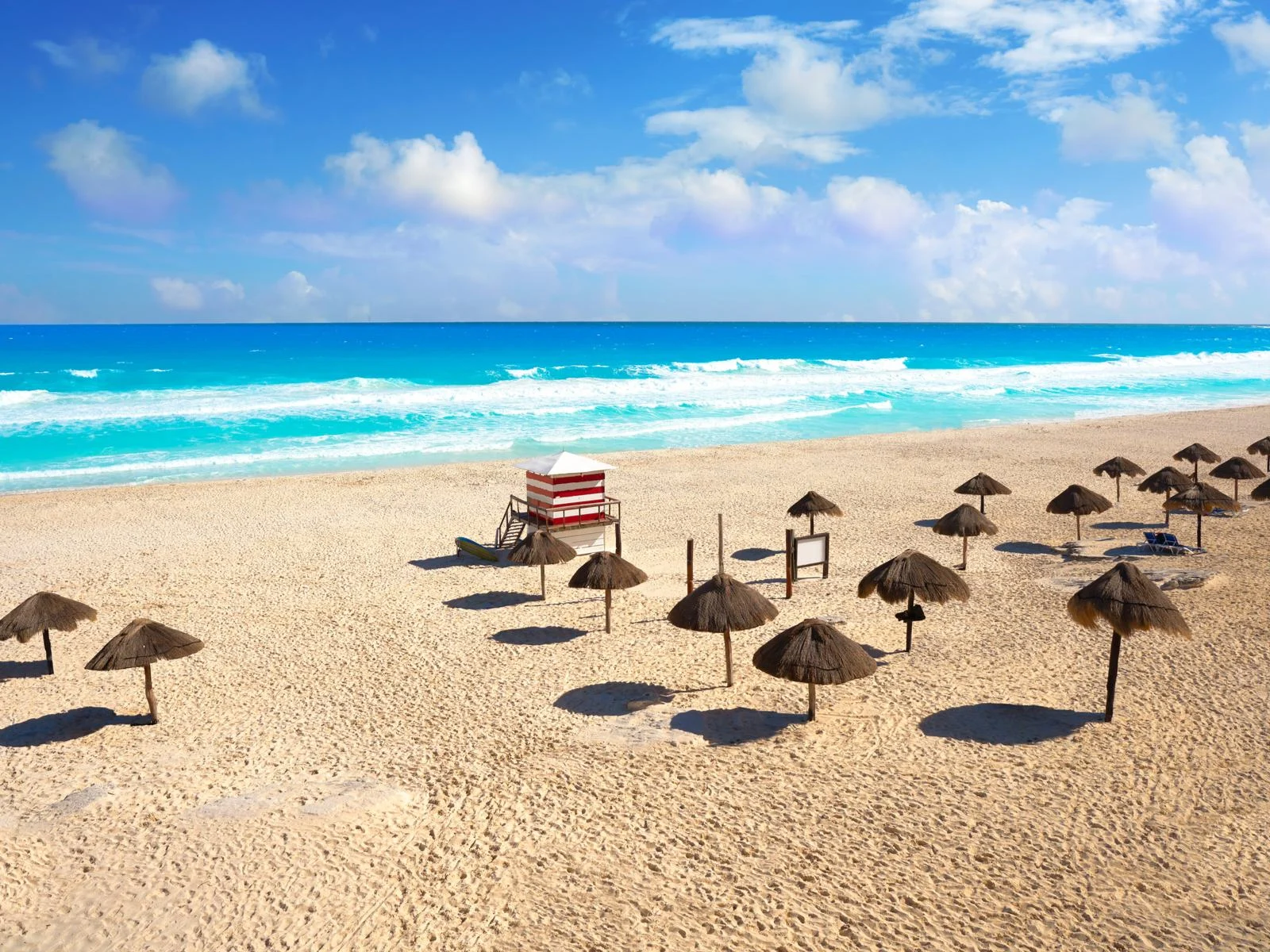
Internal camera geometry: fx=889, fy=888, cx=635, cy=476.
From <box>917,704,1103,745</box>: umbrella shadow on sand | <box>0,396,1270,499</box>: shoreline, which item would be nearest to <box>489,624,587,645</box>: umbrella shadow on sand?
<box>917,704,1103,745</box>: umbrella shadow on sand

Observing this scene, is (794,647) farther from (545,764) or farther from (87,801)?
(87,801)

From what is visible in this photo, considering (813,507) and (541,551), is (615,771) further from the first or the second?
(813,507)

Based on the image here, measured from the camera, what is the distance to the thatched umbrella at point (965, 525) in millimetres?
15852

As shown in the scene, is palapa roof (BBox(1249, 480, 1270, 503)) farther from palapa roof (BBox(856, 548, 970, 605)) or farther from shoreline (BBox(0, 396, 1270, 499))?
shoreline (BBox(0, 396, 1270, 499))

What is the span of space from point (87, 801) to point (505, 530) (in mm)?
10086

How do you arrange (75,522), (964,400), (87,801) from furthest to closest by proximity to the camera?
1. (964,400)
2. (75,522)
3. (87,801)

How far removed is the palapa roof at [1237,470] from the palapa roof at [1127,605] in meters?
12.0

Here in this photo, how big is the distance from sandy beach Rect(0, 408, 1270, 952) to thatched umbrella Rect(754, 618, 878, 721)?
2.68ft

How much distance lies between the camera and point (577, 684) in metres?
11.8

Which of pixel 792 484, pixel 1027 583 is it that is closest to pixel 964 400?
pixel 792 484

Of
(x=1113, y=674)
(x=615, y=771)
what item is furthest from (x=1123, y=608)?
(x=615, y=771)

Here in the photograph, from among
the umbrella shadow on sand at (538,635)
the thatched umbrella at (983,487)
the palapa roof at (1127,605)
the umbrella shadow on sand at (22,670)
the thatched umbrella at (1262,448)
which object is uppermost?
the thatched umbrella at (1262,448)

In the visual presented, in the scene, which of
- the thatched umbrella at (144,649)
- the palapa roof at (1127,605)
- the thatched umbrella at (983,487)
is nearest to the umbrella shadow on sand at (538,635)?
the thatched umbrella at (144,649)

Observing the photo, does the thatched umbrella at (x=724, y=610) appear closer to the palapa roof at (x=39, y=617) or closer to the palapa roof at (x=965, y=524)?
the palapa roof at (x=965, y=524)
